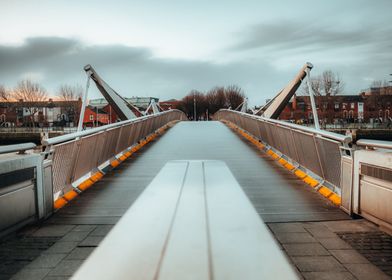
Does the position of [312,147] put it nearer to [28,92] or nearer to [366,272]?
[366,272]

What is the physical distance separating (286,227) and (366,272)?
1428mm

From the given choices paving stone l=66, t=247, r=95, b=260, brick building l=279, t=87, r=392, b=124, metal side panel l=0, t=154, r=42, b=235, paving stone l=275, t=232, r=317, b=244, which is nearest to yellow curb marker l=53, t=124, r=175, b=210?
metal side panel l=0, t=154, r=42, b=235

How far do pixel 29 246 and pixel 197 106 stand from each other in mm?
94198

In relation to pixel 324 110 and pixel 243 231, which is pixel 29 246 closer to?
pixel 243 231

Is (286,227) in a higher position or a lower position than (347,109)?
lower

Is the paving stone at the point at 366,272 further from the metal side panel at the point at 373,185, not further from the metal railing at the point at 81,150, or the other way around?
the metal railing at the point at 81,150

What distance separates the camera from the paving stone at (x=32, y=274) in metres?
3.32

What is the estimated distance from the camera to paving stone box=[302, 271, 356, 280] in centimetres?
326

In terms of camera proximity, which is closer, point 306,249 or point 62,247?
point 306,249

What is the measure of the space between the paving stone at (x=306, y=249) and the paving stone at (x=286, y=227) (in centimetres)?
53

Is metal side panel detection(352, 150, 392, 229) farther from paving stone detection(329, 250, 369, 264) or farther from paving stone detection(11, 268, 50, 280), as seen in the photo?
paving stone detection(11, 268, 50, 280)

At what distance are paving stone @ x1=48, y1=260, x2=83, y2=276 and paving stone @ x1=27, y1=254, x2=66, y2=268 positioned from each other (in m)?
0.08

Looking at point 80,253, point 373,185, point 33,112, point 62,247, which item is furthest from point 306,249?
point 33,112

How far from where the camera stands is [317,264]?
3562mm
